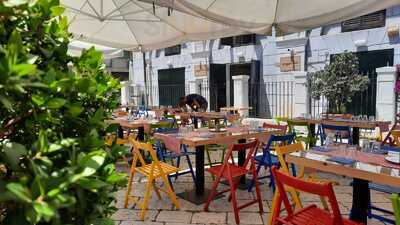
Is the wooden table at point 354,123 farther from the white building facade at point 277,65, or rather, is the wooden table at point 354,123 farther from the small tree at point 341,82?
the white building facade at point 277,65

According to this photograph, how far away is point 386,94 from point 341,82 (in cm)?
124

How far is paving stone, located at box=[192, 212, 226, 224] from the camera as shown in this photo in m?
3.48

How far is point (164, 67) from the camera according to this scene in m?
17.1

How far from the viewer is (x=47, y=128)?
120 centimetres

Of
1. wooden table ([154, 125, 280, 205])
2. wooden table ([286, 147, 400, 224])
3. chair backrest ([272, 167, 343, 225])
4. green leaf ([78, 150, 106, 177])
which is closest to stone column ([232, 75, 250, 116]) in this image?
wooden table ([154, 125, 280, 205])

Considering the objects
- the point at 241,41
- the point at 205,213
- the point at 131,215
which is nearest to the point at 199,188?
the point at 205,213

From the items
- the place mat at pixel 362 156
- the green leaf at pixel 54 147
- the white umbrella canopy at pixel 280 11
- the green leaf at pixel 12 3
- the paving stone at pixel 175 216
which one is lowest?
the paving stone at pixel 175 216

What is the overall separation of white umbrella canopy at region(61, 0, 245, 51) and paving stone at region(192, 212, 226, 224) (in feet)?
11.9

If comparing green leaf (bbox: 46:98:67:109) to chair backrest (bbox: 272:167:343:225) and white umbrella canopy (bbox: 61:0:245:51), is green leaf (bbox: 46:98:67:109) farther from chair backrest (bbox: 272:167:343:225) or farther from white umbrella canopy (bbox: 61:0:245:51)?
white umbrella canopy (bbox: 61:0:245:51)

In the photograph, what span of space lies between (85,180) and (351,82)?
8046mm

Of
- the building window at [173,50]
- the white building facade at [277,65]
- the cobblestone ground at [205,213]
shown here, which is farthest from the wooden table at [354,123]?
the building window at [173,50]

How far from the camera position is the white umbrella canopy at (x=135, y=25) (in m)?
6.46

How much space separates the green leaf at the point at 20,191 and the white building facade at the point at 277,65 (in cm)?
866

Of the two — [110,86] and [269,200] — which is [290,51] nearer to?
[269,200]
